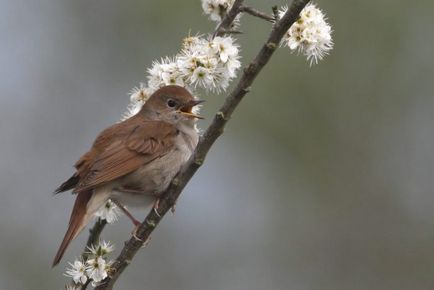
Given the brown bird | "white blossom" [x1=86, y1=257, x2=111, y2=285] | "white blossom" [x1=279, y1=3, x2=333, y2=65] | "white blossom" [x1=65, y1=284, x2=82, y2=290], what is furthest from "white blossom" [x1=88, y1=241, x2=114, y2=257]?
"white blossom" [x1=279, y1=3, x2=333, y2=65]

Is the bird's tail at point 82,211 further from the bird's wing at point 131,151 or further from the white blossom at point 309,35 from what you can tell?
the white blossom at point 309,35

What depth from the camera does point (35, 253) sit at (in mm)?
11117

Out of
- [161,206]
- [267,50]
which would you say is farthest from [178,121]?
[267,50]

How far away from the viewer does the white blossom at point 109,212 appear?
5359 millimetres

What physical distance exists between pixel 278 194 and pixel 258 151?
0.64m

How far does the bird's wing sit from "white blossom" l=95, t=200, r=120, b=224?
143 mm

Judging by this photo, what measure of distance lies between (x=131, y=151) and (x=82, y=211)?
836mm

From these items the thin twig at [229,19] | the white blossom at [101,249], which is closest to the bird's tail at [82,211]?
the white blossom at [101,249]

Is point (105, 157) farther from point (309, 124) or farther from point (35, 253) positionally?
point (309, 124)

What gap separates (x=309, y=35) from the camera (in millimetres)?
5020

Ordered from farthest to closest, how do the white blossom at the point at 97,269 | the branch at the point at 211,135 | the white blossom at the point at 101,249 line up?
the white blossom at the point at 101,249
the white blossom at the point at 97,269
the branch at the point at 211,135

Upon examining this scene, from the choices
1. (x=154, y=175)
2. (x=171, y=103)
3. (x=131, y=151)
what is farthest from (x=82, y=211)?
(x=171, y=103)

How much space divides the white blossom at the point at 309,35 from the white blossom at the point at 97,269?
1415mm

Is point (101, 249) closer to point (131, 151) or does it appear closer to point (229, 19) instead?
point (229, 19)
